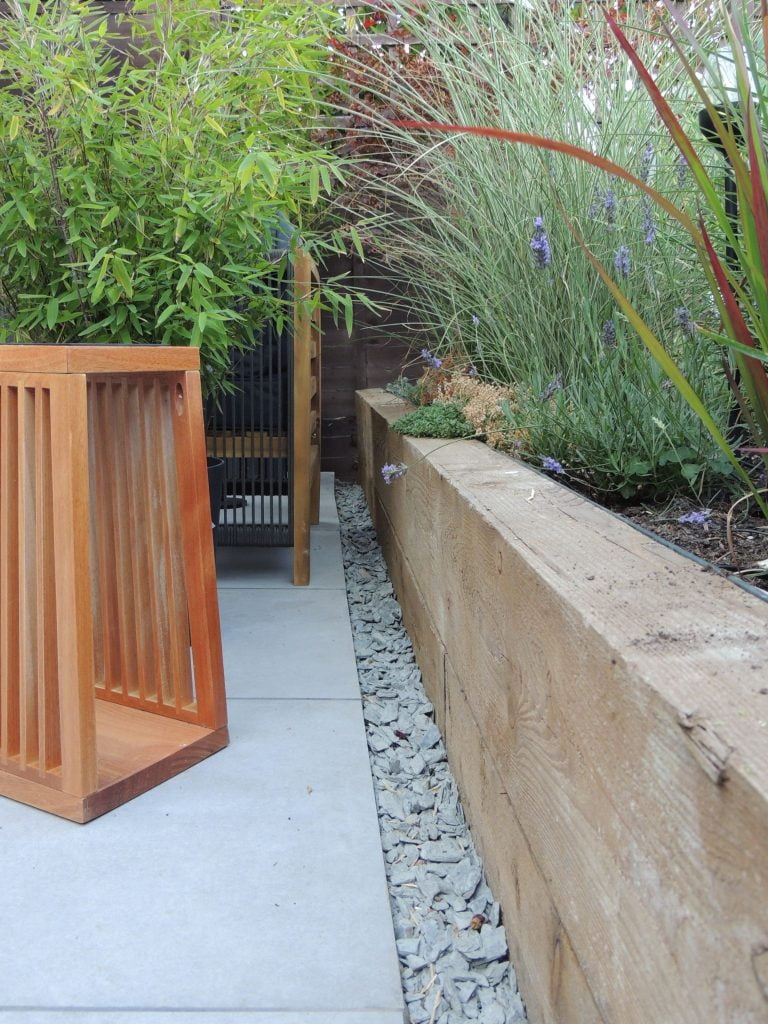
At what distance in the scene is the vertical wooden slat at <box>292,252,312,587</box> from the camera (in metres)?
2.74

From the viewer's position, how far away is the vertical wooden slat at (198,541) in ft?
5.31

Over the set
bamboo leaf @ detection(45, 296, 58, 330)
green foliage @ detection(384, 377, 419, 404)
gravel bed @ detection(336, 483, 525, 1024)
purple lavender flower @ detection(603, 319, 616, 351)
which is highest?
bamboo leaf @ detection(45, 296, 58, 330)

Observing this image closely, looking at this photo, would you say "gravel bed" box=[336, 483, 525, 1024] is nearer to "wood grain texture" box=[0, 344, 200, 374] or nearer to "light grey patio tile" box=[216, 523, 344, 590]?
"light grey patio tile" box=[216, 523, 344, 590]

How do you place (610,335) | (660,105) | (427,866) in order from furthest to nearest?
(610,335) < (427,866) < (660,105)

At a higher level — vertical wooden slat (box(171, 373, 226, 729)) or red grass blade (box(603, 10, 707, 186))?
red grass blade (box(603, 10, 707, 186))

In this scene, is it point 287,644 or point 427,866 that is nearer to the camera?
point 427,866

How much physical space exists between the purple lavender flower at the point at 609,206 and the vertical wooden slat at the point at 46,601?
1.02 metres

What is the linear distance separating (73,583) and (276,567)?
178cm

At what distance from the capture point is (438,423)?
7.21ft

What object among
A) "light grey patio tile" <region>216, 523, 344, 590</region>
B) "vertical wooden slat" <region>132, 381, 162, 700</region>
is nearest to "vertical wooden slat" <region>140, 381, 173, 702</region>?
"vertical wooden slat" <region>132, 381, 162, 700</region>

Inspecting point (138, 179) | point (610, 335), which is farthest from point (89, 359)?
point (610, 335)

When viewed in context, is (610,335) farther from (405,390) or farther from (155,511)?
(405,390)

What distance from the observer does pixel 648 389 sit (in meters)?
1.60

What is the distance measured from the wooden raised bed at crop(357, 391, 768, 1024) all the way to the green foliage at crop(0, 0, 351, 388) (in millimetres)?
891
